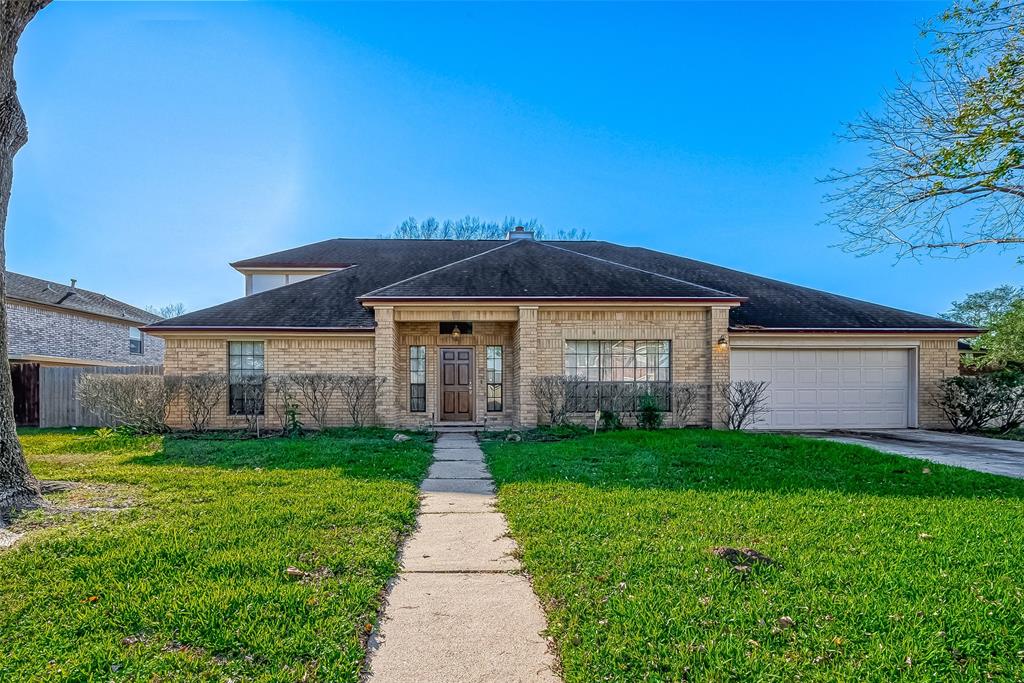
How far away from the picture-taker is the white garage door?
42.1 ft

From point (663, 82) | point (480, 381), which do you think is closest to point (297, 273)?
point (480, 381)

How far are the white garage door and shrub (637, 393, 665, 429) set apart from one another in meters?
2.52

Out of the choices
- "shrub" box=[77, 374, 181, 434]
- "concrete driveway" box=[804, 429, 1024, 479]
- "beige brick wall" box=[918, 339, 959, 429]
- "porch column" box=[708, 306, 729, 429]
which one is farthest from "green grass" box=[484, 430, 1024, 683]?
"shrub" box=[77, 374, 181, 434]

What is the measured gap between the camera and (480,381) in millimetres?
13766

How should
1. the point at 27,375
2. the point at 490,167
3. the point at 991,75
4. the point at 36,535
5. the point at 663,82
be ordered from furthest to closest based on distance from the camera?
1. the point at 490,167
2. the point at 663,82
3. the point at 27,375
4. the point at 991,75
5. the point at 36,535

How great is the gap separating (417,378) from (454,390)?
3.36 ft

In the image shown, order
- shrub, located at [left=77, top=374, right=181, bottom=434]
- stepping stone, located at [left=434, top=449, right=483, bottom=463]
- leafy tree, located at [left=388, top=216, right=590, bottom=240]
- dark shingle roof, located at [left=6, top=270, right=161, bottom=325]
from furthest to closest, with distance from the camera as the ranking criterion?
leafy tree, located at [left=388, top=216, right=590, bottom=240] < dark shingle roof, located at [left=6, top=270, right=161, bottom=325] < shrub, located at [left=77, top=374, right=181, bottom=434] < stepping stone, located at [left=434, top=449, right=483, bottom=463]

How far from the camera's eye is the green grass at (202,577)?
2.45 metres

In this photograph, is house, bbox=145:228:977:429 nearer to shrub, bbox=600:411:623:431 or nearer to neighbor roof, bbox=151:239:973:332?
neighbor roof, bbox=151:239:973:332

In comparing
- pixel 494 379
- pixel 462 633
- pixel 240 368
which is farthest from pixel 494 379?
pixel 462 633

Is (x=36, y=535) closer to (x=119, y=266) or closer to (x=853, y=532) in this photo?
(x=853, y=532)

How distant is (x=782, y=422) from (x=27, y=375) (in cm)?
1953

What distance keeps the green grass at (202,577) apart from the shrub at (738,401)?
330 inches

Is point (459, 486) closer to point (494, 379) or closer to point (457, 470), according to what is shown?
point (457, 470)
